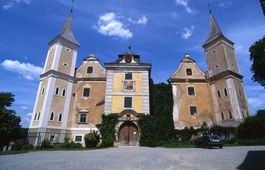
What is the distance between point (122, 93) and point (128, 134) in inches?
215

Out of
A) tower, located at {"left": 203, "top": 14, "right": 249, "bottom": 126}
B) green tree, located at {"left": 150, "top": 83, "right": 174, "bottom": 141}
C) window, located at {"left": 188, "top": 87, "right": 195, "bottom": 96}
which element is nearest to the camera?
green tree, located at {"left": 150, "top": 83, "right": 174, "bottom": 141}

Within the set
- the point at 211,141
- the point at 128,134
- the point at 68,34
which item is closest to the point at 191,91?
the point at 211,141

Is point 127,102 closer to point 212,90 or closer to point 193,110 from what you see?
point 193,110

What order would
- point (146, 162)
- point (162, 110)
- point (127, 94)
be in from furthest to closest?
point (162, 110), point (127, 94), point (146, 162)

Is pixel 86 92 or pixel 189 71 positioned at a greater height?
pixel 189 71

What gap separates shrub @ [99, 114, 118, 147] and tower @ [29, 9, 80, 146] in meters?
6.68

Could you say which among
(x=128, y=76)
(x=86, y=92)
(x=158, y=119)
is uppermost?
(x=128, y=76)

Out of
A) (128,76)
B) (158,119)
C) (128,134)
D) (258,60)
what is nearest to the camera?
(258,60)

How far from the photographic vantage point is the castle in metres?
22.9

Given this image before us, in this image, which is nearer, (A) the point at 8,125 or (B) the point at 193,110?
(A) the point at 8,125

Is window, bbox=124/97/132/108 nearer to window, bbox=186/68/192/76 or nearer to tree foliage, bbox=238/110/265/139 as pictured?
window, bbox=186/68/192/76

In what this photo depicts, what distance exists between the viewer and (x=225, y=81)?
84.0 ft

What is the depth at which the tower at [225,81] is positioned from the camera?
78.9ft

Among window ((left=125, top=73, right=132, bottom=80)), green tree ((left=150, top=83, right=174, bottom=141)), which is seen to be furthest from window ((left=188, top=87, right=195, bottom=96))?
window ((left=125, top=73, right=132, bottom=80))
